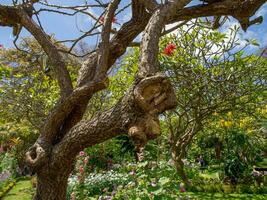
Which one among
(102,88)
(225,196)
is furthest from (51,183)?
(225,196)

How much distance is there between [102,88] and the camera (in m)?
2.95

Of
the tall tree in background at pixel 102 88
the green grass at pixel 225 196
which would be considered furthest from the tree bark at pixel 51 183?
the green grass at pixel 225 196

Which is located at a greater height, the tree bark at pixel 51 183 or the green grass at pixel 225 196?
the green grass at pixel 225 196

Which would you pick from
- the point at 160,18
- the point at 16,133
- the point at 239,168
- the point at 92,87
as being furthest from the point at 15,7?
the point at 16,133

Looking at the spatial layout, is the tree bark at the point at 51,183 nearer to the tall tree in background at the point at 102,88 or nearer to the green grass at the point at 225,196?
the tall tree in background at the point at 102,88

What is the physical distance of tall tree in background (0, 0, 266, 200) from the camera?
217 centimetres

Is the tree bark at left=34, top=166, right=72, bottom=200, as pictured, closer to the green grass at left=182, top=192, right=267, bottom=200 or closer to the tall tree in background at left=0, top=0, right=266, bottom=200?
the tall tree in background at left=0, top=0, right=266, bottom=200

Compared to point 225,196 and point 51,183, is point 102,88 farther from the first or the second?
point 225,196

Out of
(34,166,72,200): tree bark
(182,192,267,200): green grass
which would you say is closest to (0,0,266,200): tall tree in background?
(34,166,72,200): tree bark

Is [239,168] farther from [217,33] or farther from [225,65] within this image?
[217,33]

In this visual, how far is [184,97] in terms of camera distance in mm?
8172

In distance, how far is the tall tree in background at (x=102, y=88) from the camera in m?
2.17

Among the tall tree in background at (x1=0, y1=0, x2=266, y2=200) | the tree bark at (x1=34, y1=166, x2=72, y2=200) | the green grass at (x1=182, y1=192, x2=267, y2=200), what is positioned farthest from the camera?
the green grass at (x1=182, y1=192, x2=267, y2=200)

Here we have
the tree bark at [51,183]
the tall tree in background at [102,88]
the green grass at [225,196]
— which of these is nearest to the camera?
the tall tree in background at [102,88]
